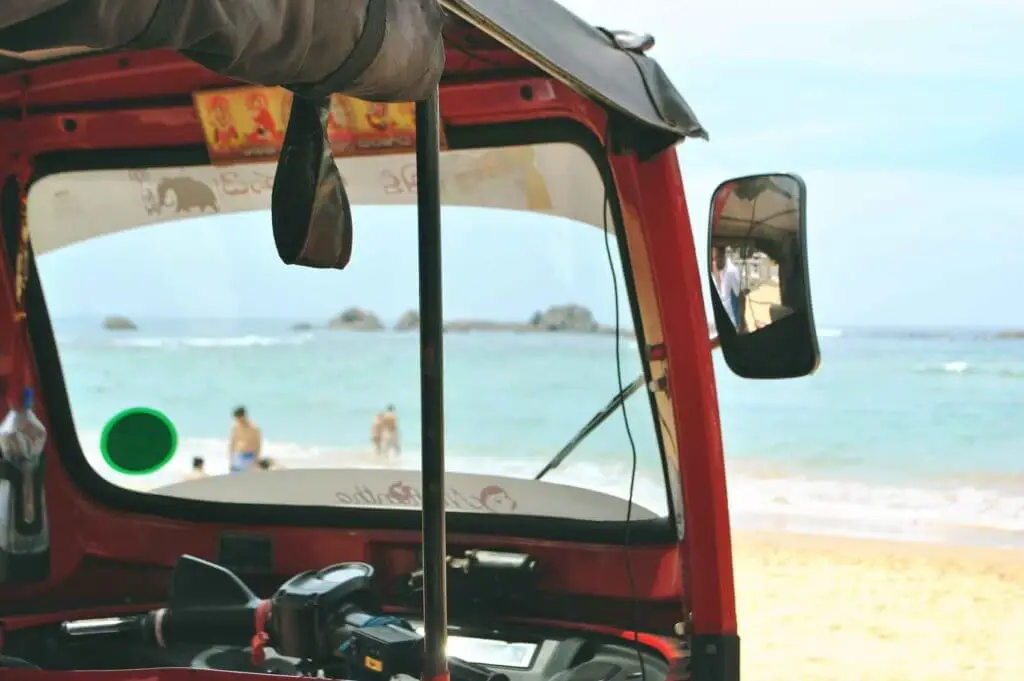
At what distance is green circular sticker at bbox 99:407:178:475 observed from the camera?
9.18ft

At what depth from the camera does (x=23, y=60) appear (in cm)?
240

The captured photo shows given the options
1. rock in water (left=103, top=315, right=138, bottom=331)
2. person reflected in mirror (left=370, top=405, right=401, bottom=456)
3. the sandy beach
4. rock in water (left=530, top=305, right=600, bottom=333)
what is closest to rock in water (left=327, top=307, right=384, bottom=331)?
rock in water (left=103, top=315, right=138, bottom=331)

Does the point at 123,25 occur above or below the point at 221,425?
above

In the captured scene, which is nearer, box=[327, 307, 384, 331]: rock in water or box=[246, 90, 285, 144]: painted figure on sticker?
box=[246, 90, 285, 144]: painted figure on sticker

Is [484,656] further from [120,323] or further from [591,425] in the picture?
[120,323]

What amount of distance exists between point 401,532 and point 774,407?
31.0 meters

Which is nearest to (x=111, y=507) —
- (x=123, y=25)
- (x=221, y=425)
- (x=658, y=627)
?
Result: (x=658, y=627)

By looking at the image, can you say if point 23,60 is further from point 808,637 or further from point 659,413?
point 808,637

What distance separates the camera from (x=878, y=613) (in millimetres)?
11773

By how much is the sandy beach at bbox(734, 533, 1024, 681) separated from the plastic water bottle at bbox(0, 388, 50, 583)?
7.26 m

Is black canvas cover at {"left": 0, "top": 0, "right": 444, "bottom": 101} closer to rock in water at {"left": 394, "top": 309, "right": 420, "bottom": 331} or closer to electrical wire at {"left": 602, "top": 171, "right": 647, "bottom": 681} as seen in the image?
rock in water at {"left": 394, "top": 309, "right": 420, "bottom": 331}

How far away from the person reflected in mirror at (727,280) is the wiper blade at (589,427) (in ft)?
1.62

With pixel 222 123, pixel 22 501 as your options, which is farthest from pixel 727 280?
pixel 22 501

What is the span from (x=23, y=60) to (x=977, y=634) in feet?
36.7
